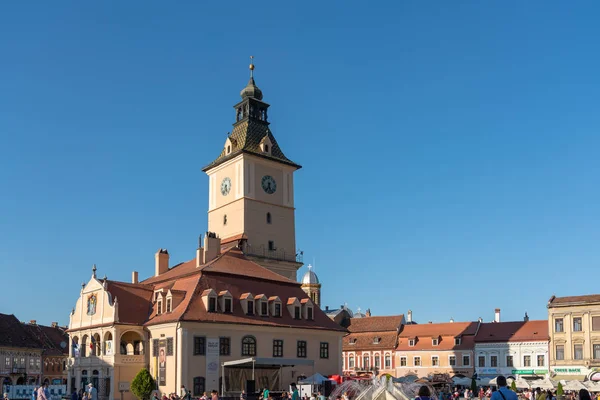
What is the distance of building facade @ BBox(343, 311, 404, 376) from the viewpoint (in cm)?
7788

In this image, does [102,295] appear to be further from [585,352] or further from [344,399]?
[585,352]

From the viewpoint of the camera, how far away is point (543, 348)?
224 ft

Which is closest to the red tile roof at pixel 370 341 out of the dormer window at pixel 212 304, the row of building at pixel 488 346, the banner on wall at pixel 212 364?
the row of building at pixel 488 346

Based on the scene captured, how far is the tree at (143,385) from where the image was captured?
41844 millimetres

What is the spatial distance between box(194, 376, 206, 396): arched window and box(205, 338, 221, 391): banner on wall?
247 millimetres

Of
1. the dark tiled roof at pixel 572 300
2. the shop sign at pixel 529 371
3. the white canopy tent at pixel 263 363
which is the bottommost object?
the shop sign at pixel 529 371

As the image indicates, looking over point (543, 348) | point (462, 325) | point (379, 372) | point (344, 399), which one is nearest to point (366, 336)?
point (379, 372)

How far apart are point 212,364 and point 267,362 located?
3478mm

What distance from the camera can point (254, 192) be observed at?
6238 centimetres

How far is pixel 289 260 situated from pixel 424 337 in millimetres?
21246

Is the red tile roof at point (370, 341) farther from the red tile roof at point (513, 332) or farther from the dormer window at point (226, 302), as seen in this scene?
the dormer window at point (226, 302)

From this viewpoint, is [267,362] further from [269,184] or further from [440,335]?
[440,335]

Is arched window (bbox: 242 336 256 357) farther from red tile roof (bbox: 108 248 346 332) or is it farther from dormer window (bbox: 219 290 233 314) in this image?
dormer window (bbox: 219 290 233 314)

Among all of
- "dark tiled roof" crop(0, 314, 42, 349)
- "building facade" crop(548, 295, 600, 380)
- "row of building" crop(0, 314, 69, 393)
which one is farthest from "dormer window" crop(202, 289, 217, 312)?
"dark tiled roof" crop(0, 314, 42, 349)
